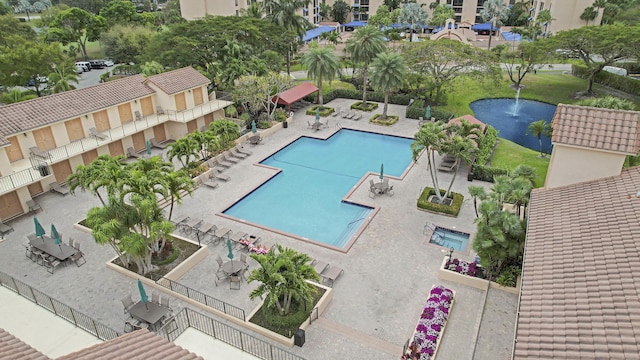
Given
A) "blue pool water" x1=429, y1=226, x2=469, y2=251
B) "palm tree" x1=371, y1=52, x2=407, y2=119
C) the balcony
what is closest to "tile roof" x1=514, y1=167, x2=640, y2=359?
"blue pool water" x1=429, y1=226, x2=469, y2=251

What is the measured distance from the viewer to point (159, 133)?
37344 millimetres

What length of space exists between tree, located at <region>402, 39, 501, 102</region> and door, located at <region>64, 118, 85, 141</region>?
104ft

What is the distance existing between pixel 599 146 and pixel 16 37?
5970cm

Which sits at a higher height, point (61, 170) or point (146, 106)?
point (146, 106)

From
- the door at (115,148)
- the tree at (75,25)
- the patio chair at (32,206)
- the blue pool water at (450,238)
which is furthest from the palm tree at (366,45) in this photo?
the tree at (75,25)

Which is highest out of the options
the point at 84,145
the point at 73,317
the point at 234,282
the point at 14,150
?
the point at 14,150

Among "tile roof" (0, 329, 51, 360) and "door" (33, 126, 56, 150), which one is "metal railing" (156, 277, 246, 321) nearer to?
"tile roof" (0, 329, 51, 360)

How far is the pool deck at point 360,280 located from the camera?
17.1 metres

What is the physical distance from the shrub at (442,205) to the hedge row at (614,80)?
37.8 m

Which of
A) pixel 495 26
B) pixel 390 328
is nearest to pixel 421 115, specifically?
pixel 390 328

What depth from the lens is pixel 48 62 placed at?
151 feet

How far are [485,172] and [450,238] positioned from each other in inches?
320

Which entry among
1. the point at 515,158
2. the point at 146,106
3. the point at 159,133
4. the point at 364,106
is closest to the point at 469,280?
the point at 515,158

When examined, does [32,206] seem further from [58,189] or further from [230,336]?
[230,336]
